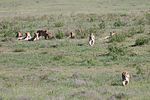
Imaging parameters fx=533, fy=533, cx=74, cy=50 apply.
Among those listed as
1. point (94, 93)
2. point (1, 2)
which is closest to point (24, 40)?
point (94, 93)

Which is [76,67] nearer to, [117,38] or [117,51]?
[117,51]

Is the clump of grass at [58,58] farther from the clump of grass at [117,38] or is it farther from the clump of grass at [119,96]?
the clump of grass at [119,96]

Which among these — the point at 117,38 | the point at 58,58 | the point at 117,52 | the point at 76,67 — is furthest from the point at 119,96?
the point at 117,38

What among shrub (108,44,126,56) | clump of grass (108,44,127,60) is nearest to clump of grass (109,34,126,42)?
clump of grass (108,44,127,60)

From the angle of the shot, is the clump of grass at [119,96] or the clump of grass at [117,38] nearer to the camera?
the clump of grass at [119,96]

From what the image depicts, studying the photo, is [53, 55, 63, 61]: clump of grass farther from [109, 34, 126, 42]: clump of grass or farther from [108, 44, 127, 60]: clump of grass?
[109, 34, 126, 42]: clump of grass

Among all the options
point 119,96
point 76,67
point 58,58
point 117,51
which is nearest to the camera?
point 119,96

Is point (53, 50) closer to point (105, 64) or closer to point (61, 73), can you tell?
point (105, 64)

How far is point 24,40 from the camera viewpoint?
30.8 m

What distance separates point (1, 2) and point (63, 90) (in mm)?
62085

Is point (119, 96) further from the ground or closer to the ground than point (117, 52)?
further from the ground

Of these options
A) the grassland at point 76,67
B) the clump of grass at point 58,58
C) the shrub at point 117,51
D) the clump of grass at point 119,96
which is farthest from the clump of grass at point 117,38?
the clump of grass at point 119,96

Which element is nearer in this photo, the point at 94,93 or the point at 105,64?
the point at 94,93

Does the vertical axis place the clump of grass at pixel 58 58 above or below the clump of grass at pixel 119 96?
below
